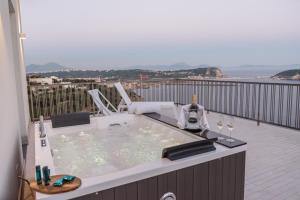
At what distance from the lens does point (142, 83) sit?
7.15m

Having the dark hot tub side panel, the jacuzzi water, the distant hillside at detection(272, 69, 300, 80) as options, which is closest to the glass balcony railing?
the distant hillside at detection(272, 69, 300, 80)

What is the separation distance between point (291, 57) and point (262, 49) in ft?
3.08

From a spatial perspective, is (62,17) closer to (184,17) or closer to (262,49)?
(184,17)

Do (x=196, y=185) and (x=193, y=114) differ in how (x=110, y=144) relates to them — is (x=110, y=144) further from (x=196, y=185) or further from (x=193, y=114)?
(x=196, y=185)

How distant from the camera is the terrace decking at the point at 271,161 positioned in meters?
2.64

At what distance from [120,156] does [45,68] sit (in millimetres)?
Result: 4604

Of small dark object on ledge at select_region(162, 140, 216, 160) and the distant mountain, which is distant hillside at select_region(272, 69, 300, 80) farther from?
the distant mountain

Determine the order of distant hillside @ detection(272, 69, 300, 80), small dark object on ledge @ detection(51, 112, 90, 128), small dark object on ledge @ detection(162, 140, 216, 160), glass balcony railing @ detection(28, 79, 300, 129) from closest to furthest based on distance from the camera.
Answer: small dark object on ledge @ detection(162, 140, 216, 160)
small dark object on ledge @ detection(51, 112, 90, 128)
glass balcony railing @ detection(28, 79, 300, 129)
distant hillside @ detection(272, 69, 300, 80)

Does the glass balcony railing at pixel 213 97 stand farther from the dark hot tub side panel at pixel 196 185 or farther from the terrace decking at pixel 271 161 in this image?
the dark hot tub side panel at pixel 196 185

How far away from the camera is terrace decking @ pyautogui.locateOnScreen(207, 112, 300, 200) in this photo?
2646 mm

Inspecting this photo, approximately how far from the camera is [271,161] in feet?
11.3

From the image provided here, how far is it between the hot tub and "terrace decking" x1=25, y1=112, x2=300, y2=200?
551 mm

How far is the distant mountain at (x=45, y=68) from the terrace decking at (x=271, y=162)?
4.55 m

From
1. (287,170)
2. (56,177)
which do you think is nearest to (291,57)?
(287,170)
